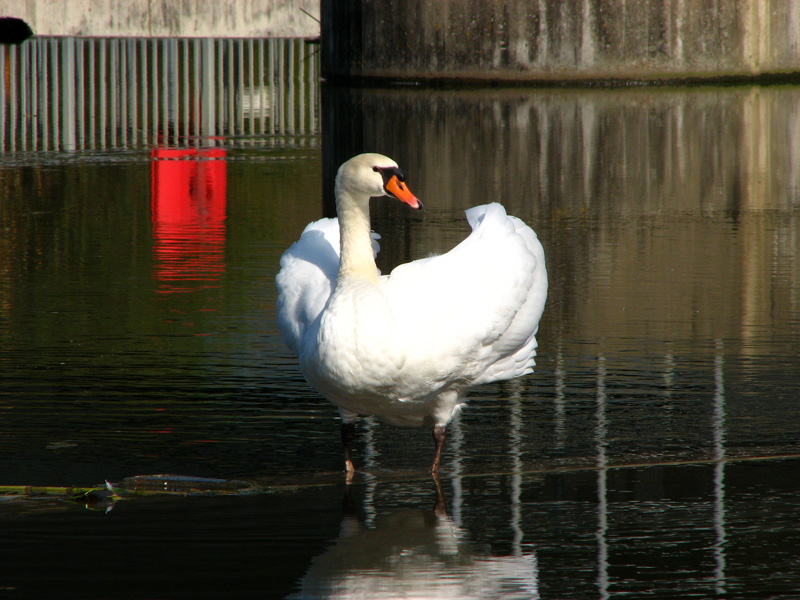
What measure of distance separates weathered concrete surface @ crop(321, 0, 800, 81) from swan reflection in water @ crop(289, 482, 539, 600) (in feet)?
74.8

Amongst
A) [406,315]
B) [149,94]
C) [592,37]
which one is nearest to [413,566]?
[406,315]

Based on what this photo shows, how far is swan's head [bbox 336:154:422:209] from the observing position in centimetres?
594

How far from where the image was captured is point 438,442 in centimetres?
593

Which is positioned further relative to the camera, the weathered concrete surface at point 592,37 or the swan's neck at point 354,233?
the weathered concrete surface at point 592,37

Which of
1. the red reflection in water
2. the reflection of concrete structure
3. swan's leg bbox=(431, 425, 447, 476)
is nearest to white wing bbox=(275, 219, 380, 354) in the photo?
swan's leg bbox=(431, 425, 447, 476)

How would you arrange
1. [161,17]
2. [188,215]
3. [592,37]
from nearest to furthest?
[188,215]
[592,37]
[161,17]

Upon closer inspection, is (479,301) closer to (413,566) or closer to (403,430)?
(403,430)

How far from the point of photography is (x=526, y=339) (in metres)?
6.21

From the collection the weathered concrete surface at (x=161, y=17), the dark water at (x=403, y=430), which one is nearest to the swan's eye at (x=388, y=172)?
the dark water at (x=403, y=430)

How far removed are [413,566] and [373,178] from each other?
190 centimetres

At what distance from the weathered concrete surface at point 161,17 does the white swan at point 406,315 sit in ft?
108

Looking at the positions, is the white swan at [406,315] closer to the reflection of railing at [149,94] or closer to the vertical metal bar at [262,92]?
the reflection of railing at [149,94]

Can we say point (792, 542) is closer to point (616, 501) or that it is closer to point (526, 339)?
point (616, 501)

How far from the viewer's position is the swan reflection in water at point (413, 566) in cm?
452
